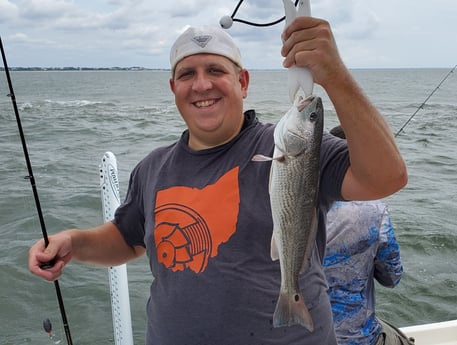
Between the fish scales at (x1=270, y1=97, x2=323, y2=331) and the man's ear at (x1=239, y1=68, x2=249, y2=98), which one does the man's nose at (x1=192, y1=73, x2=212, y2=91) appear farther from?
the fish scales at (x1=270, y1=97, x2=323, y2=331)

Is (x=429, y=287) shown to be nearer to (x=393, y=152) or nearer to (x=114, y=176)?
(x=114, y=176)

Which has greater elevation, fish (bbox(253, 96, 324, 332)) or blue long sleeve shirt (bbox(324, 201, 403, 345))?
fish (bbox(253, 96, 324, 332))

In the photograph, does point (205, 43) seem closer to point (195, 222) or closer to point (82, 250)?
point (195, 222)

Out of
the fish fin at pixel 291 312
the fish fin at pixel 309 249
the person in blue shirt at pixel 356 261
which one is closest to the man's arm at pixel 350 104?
the fish fin at pixel 309 249

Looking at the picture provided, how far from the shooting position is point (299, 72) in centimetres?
169

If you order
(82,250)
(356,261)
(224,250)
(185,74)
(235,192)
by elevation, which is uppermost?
(185,74)

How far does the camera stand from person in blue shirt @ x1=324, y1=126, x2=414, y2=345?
288 centimetres

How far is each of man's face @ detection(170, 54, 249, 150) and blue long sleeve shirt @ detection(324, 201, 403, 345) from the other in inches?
38.4

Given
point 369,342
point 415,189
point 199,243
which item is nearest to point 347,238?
point 369,342

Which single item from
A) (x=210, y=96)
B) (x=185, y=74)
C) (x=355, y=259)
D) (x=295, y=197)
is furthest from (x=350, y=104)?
(x=355, y=259)

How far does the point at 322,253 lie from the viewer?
2203 mm

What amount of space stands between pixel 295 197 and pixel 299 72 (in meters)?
0.45

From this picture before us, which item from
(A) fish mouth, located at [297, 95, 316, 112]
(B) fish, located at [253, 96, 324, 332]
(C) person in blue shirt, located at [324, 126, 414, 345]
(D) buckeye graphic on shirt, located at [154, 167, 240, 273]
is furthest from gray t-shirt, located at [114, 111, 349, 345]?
(C) person in blue shirt, located at [324, 126, 414, 345]

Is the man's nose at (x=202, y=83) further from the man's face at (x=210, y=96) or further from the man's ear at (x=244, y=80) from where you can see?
the man's ear at (x=244, y=80)
